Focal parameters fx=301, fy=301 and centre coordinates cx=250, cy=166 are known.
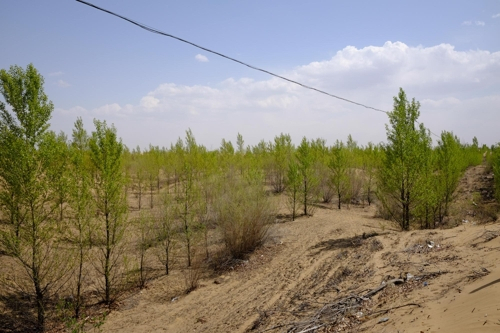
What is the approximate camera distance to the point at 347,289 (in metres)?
7.14

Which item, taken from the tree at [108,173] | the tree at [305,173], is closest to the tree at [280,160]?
the tree at [305,173]

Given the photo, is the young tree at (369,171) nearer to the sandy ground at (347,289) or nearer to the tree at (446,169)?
the tree at (446,169)

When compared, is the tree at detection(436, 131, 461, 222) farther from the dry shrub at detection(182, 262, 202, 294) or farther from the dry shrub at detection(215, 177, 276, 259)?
the dry shrub at detection(182, 262, 202, 294)

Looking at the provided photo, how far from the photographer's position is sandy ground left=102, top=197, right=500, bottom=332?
4.81 metres

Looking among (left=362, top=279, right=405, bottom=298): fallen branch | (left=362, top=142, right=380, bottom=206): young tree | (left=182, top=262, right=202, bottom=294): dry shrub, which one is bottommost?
(left=182, top=262, right=202, bottom=294): dry shrub

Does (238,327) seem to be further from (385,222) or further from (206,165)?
(206,165)

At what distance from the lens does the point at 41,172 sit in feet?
27.7

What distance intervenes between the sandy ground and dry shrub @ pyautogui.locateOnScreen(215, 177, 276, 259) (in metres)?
0.70

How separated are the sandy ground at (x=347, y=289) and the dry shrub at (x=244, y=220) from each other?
0.70m

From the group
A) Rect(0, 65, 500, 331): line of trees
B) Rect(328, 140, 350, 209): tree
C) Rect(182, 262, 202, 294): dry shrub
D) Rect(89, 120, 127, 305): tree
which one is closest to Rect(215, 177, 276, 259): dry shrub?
Rect(0, 65, 500, 331): line of trees

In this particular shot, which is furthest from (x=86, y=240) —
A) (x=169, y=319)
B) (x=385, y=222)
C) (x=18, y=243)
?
(x=385, y=222)

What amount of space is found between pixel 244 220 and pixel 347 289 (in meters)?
6.45

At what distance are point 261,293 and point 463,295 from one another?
17.4ft

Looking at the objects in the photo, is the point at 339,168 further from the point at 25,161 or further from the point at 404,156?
the point at 25,161
